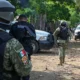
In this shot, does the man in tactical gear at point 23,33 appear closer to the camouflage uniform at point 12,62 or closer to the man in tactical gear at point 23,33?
the man in tactical gear at point 23,33

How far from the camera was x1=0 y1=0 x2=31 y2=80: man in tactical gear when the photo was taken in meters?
2.79

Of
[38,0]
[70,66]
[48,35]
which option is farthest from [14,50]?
[38,0]

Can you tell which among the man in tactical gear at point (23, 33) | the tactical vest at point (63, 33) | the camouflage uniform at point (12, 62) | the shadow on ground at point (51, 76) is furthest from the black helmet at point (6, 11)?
the tactical vest at point (63, 33)

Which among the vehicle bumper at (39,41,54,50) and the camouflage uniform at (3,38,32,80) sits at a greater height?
the camouflage uniform at (3,38,32,80)

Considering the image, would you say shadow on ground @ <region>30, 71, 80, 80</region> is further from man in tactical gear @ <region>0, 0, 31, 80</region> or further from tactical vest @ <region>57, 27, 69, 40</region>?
man in tactical gear @ <region>0, 0, 31, 80</region>

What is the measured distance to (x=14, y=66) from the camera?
2852 millimetres

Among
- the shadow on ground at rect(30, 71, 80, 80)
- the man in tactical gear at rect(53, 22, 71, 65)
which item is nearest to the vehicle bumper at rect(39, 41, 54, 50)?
the man in tactical gear at rect(53, 22, 71, 65)

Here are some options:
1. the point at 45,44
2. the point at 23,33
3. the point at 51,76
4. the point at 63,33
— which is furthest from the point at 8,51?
the point at 45,44

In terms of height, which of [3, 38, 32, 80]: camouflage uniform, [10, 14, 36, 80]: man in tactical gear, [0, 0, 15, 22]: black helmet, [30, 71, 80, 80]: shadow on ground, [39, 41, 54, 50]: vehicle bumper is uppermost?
[0, 0, 15, 22]: black helmet

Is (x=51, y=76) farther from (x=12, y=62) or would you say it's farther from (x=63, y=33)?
(x=12, y=62)

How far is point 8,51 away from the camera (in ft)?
9.18

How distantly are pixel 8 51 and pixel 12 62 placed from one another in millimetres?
114

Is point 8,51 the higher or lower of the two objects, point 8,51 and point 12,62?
the higher

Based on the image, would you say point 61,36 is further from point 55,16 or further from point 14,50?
point 55,16
